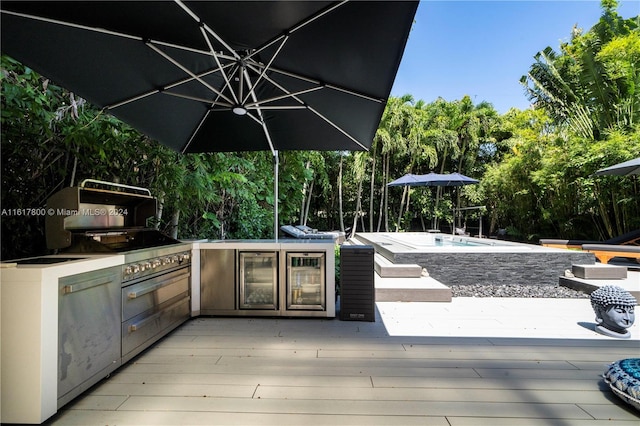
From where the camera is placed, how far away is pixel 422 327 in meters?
3.26

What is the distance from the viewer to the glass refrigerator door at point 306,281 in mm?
3490

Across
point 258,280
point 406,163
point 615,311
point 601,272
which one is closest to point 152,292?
point 258,280

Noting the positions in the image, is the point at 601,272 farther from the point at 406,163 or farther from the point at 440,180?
the point at 406,163

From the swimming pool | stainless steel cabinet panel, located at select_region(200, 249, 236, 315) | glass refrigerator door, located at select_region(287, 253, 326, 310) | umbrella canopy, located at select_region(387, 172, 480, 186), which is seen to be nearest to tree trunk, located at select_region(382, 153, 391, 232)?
umbrella canopy, located at select_region(387, 172, 480, 186)

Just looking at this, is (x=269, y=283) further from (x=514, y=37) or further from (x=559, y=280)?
(x=514, y=37)

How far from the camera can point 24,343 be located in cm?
165

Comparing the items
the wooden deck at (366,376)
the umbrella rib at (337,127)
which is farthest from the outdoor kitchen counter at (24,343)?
the umbrella rib at (337,127)

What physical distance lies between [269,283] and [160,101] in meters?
2.21

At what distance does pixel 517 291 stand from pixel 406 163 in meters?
10.4

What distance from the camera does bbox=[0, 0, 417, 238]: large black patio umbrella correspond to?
5.67 ft

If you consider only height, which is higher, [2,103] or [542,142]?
[542,142]

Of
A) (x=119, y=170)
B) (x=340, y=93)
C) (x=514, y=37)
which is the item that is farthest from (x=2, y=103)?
(x=514, y=37)

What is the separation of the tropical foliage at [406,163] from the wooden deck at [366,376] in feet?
5.71

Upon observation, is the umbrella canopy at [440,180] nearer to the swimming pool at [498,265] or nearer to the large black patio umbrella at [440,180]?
the large black patio umbrella at [440,180]
